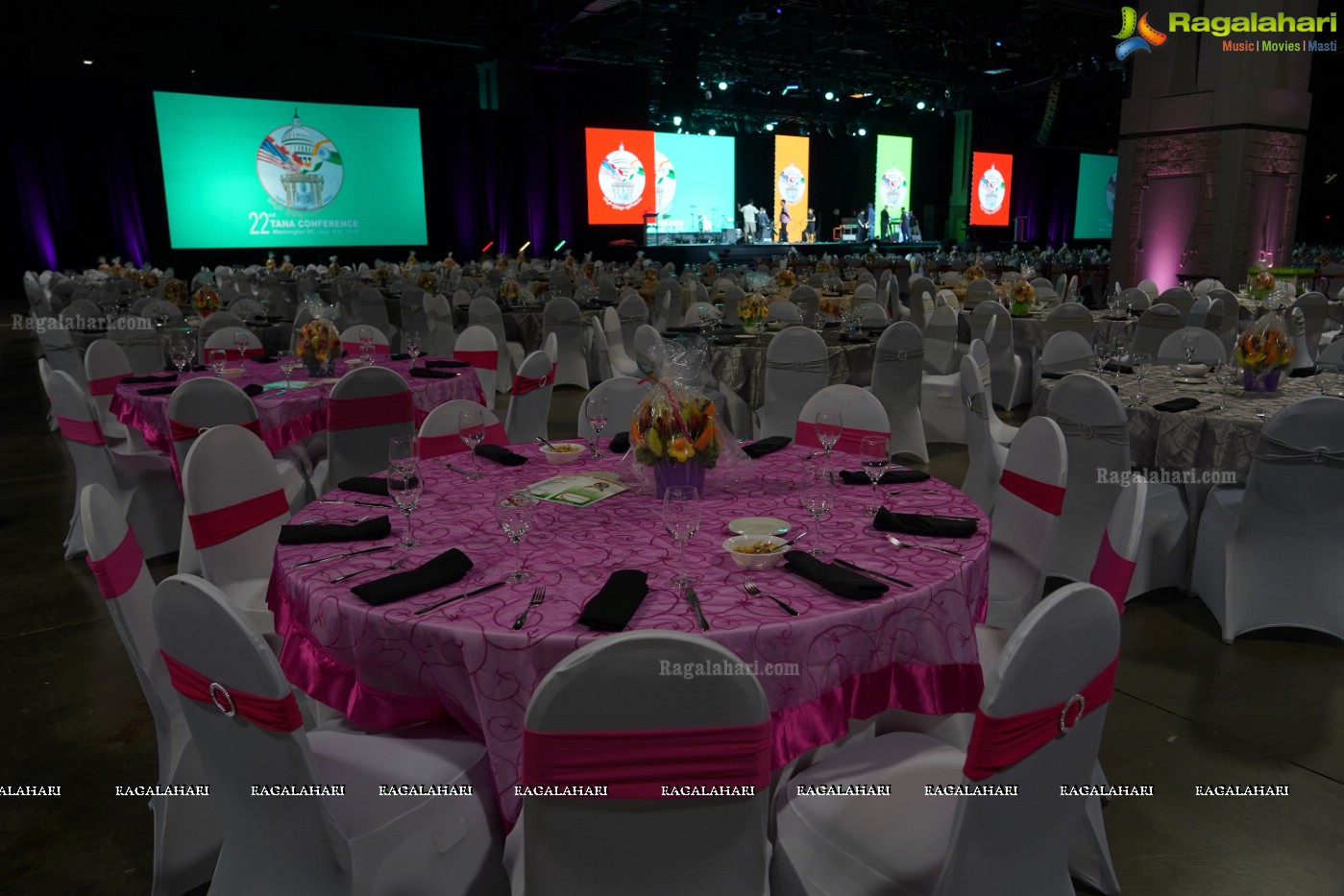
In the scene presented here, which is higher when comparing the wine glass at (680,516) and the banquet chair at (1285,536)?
the wine glass at (680,516)

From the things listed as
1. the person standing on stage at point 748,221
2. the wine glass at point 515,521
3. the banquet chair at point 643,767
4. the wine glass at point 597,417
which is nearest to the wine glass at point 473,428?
the wine glass at point 597,417

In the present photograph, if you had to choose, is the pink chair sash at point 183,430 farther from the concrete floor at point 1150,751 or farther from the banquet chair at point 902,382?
the banquet chair at point 902,382

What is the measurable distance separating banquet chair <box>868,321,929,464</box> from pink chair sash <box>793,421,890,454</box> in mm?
2119

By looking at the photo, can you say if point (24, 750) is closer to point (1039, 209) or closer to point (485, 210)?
point (485, 210)

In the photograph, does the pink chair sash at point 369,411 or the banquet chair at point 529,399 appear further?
the banquet chair at point 529,399

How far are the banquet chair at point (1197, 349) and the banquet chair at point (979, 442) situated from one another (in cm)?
139

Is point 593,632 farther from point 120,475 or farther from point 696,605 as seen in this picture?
point 120,475

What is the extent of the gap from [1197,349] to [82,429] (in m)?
5.66

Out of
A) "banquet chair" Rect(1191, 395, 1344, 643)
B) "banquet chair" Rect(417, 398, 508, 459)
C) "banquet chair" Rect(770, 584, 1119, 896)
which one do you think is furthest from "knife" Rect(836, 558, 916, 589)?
"banquet chair" Rect(1191, 395, 1344, 643)

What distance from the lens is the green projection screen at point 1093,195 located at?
81.4ft

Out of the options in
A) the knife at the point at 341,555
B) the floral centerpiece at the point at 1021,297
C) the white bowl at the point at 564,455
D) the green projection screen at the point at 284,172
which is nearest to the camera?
the knife at the point at 341,555

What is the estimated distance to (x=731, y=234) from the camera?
18.2 meters

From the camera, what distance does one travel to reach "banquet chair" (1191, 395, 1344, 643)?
2.98 m

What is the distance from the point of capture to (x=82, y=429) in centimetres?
→ 370
